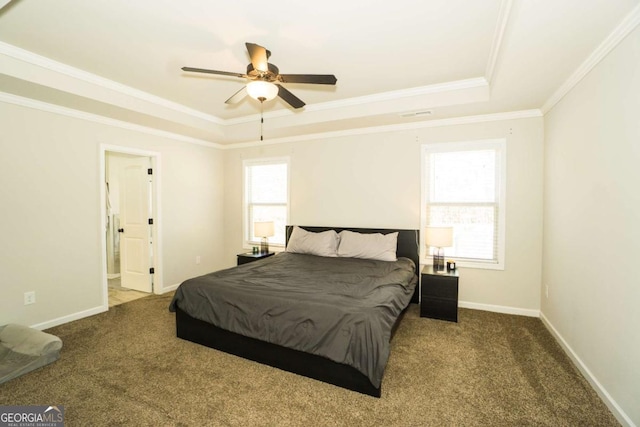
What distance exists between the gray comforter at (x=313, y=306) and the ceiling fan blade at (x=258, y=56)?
1.78 metres

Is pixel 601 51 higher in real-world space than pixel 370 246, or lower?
higher

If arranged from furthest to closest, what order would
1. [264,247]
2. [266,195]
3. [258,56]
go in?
[266,195] → [264,247] → [258,56]

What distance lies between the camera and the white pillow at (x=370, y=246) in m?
3.81

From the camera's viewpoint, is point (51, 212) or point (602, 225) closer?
point (602, 225)

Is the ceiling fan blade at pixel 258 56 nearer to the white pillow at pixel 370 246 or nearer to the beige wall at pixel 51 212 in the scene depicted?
the white pillow at pixel 370 246

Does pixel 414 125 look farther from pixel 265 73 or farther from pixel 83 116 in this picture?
pixel 83 116

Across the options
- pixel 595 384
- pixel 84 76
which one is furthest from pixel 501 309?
pixel 84 76

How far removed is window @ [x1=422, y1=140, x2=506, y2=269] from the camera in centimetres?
365

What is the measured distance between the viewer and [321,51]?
2646mm

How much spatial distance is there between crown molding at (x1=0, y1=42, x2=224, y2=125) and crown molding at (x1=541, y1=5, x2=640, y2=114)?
4.35 meters

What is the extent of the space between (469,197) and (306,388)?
9.82 ft

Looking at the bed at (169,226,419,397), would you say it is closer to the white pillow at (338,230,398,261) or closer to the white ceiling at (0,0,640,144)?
the white pillow at (338,230,398,261)

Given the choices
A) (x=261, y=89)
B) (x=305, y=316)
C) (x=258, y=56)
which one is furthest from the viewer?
(x=261, y=89)

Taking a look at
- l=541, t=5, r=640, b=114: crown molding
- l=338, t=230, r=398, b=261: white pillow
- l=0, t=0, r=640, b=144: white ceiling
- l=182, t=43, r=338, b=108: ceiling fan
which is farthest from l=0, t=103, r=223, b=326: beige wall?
l=541, t=5, r=640, b=114: crown molding
